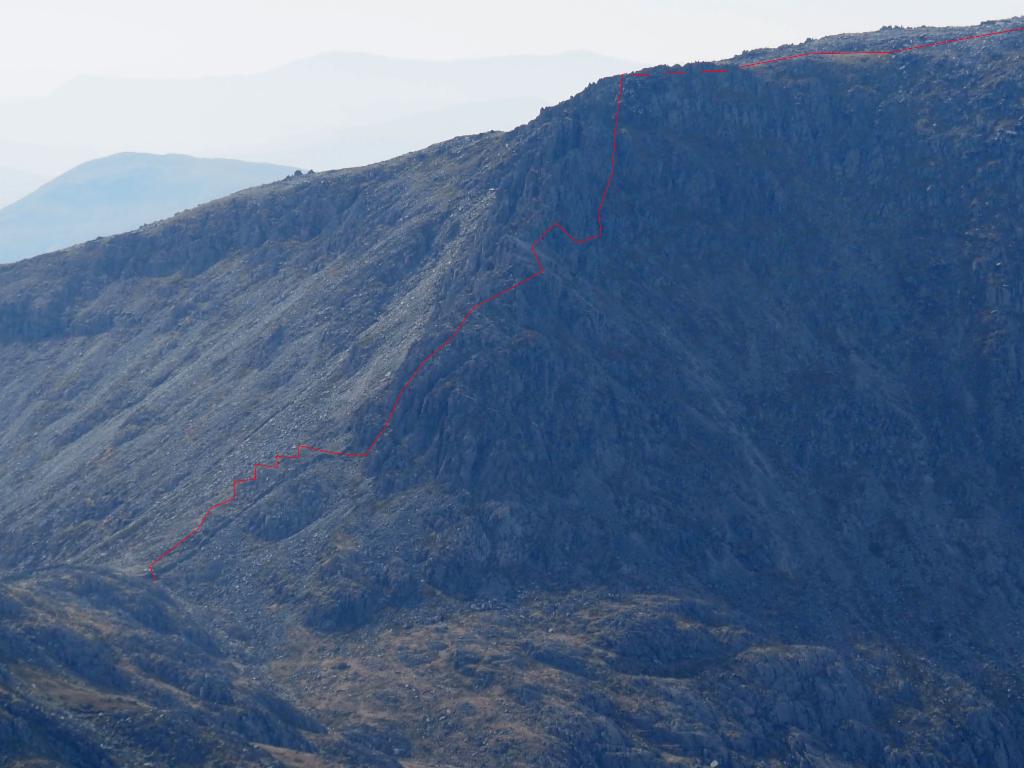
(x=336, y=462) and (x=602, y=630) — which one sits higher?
(x=336, y=462)

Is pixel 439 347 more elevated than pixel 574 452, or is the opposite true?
pixel 439 347

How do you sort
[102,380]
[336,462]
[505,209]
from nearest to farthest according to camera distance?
[336,462]
[505,209]
[102,380]

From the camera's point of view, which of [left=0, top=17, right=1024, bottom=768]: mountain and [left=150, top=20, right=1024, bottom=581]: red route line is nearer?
[left=0, top=17, right=1024, bottom=768]: mountain

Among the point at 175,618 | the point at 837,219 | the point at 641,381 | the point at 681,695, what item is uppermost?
the point at 837,219

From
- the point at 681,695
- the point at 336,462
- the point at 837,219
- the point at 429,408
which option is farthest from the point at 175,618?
the point at 837,219

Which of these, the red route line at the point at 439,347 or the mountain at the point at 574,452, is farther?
the red route line at the point at 439,347

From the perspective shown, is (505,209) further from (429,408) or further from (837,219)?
(837,219)

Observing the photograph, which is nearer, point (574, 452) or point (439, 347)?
point (574, 452)

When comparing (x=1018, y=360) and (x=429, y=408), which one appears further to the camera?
(x=1018, y=360)
